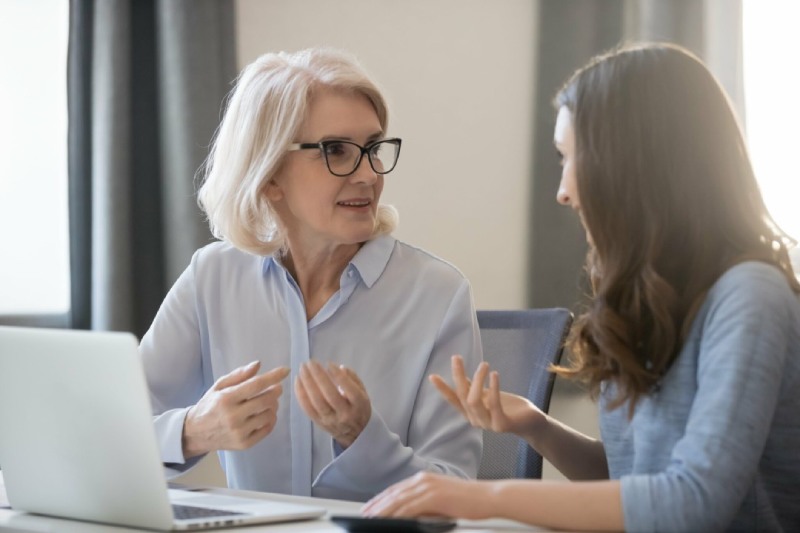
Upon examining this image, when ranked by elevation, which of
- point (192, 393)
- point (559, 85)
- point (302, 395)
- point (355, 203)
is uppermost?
point (559, 85)

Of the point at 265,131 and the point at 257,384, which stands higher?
the point at 265,131

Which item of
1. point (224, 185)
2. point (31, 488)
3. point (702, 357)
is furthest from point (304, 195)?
point (702, 357)

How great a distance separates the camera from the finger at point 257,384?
141 centimetres

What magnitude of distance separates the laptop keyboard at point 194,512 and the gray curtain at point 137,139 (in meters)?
1.56

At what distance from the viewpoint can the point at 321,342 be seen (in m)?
1.86

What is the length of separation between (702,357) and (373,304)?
817 millimetres

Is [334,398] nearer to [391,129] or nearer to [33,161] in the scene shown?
[391,129]

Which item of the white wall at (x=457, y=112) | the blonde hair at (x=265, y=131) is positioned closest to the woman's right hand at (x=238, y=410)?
the blonde hair at (x=265, y=131)

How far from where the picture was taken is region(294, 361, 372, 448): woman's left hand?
1480mm

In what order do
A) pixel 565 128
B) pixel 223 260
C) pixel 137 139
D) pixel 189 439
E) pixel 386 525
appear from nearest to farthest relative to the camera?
pixel 386 525 < pixel 565 128 < pixel 189 439 < pixel 223 260 < pixel 137 139

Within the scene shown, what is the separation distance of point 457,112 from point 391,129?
0.38 m

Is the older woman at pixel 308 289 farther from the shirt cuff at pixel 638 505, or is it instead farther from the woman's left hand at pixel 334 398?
the shirt cuff at pixel 638 505

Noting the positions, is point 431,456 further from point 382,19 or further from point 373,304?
point 382,19

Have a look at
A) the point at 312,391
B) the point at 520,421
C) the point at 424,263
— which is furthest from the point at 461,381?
the point at 424,263
